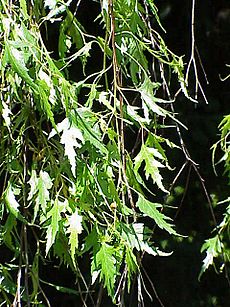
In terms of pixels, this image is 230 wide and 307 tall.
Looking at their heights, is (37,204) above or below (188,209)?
above

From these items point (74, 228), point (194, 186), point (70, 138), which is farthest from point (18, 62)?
point (194, 186)

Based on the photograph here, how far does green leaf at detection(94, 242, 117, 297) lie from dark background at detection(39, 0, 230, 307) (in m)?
1.13

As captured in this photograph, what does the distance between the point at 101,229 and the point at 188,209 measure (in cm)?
119

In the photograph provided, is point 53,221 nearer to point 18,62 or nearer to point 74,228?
point 74,228

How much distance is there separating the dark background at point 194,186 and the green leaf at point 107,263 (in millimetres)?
1133

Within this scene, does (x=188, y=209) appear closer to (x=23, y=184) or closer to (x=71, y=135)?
(x=23, y=184)

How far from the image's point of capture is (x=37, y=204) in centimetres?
104

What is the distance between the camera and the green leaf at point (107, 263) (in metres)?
0.94

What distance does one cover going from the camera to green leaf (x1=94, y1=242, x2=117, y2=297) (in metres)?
0.94

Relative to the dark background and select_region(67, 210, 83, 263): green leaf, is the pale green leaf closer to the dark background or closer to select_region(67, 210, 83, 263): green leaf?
select_region(67, 210, 83, 263): green leaf

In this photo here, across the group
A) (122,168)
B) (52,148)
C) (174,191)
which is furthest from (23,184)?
(174,191)

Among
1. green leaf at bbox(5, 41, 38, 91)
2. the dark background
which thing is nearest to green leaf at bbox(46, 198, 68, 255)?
green leaf at bbox(5, 41, 38, 91)

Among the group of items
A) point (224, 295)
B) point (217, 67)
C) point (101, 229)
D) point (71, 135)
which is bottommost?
point (224, 295)

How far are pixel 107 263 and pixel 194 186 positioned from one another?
4.17 ft
